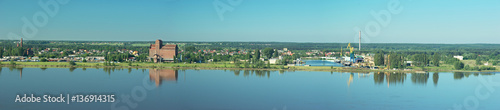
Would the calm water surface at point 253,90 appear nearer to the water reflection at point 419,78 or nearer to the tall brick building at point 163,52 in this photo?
the water reflection at point 419,78

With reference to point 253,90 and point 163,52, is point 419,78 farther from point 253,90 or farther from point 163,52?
point 163,52

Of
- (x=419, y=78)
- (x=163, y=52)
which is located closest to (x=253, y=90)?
(x=419, y=78)

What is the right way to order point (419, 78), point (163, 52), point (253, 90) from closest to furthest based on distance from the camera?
point (253, 90) < point (419, 78) < point (163, 52)

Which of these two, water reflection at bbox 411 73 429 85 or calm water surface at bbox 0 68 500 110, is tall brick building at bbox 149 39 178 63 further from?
water reflection at bbox 411 73 429 85

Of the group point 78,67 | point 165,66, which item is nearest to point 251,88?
point 165,66

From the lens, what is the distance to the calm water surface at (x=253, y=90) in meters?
7.14

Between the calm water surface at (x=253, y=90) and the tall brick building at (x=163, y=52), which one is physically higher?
the tall brick building at (x=163, y=52)

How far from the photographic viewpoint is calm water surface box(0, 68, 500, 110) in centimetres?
714

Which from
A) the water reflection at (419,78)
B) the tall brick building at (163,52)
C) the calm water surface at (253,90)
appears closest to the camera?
the calm water surface at (253,90)

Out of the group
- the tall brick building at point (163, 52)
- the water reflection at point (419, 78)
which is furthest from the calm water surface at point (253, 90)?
the tall brick building at point (163, 52)

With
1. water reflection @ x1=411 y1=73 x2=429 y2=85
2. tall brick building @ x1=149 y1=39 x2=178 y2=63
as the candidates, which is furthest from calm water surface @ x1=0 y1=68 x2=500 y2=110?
tall brick building @ x1=149 y1=39 x2=178 y2=63

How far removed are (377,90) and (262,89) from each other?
6.86 ft

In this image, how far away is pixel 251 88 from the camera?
9.09 meters

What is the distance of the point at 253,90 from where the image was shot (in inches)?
346
